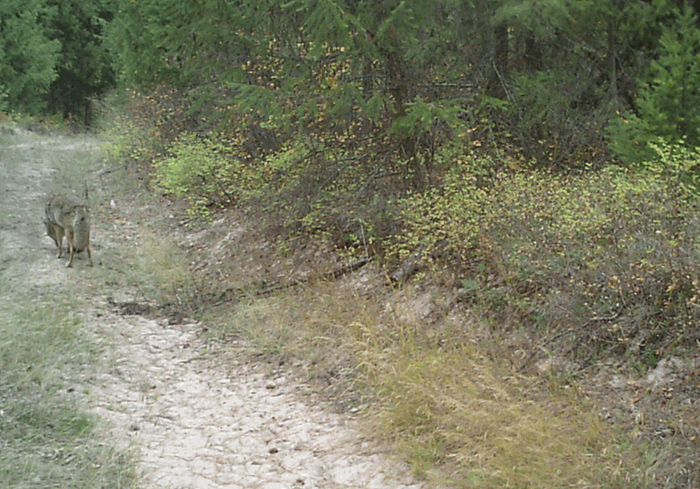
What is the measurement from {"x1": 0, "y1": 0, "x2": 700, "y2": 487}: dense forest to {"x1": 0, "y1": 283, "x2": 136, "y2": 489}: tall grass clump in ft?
7.69

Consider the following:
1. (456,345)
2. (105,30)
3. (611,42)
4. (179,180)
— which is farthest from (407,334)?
(105,30)

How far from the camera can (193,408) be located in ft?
19.0

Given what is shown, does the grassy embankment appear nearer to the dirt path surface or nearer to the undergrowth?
the dirt path surface

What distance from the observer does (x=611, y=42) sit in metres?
7.82

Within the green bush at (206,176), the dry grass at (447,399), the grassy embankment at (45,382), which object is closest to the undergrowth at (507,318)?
the dry grass at (447,399)

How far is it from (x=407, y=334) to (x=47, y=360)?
3307 mm

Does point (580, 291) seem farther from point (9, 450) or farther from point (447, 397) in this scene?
point (9, 450)

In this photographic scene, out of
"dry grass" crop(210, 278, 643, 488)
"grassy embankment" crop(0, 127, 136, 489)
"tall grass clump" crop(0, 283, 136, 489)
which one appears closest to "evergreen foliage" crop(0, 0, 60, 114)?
"grassy embankment" crop(0, 127, 136, 489)

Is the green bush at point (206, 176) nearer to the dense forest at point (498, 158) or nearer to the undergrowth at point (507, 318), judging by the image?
the dense forest at point (498, 158)

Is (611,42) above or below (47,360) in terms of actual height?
above

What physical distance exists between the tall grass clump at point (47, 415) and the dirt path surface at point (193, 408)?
0.58ft

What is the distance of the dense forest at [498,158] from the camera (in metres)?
5.08

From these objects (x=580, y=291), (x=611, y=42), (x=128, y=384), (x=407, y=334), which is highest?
(x=611, y=42)

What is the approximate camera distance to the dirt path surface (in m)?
4.69
